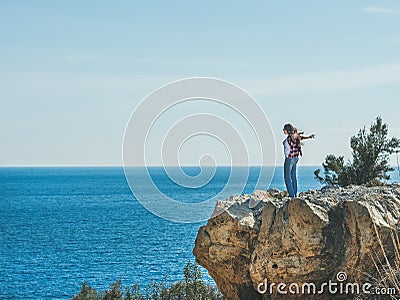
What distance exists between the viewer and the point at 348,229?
11.7 m

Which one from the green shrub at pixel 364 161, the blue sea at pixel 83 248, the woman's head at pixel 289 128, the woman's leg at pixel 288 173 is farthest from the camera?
the blue sea at pixel 83 248

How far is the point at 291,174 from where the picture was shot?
13352 millimetres

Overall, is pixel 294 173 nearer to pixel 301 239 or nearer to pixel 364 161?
pixel 301 239

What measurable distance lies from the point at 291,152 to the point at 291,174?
1.59 feet

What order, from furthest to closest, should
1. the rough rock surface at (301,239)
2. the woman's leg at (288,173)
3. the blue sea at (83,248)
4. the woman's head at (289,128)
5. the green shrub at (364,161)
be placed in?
the blue sea at (83,248) → the green shrub at (364,161) → the woman's leg at (288,173) → the woman's head at (289,128) → the rough rock surface at (301,239)

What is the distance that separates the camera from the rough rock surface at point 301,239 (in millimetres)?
11570

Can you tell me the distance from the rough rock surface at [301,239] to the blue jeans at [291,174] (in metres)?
1.06

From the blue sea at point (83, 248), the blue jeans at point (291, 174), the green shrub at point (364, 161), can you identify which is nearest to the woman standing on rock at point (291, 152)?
the blue jeans at point (291, 174)

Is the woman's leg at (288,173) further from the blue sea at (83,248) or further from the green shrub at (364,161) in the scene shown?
the blue sea at (83,248)

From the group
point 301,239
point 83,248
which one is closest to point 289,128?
point 301,239

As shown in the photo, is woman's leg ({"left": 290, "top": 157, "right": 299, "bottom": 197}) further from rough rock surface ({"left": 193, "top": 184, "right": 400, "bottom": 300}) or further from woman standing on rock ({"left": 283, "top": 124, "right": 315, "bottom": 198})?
rough rock surface ({"left": 193, "top": 184, "right": 400, "bottom": 300})

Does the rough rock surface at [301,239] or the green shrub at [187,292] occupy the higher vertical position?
the rough rock surface at [301,239]

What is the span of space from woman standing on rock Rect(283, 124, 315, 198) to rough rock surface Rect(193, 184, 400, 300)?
1.09 metres

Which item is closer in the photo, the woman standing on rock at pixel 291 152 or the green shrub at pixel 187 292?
the woman standing on rock at pixel 291 152
